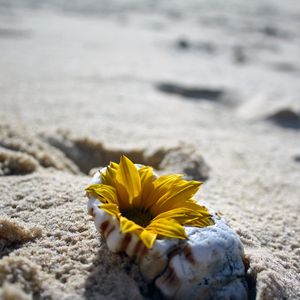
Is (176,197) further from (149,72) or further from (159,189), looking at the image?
(149,72)

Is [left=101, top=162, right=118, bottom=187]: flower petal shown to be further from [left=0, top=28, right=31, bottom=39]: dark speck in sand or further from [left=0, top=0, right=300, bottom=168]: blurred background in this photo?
[left=0, top=28, right=31, bottom=39]: dark speck in sand

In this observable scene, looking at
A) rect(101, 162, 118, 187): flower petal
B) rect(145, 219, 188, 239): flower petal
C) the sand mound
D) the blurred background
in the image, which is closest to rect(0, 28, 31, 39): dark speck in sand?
the blurred background

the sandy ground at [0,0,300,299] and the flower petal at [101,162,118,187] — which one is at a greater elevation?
the flower petal at [101,162,118,187]

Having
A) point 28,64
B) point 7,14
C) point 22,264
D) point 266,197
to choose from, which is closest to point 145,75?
point 28,64

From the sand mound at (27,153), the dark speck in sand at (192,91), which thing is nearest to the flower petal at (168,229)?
the sand mound at (27,153)

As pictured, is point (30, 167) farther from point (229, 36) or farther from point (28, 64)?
point (229, 36)

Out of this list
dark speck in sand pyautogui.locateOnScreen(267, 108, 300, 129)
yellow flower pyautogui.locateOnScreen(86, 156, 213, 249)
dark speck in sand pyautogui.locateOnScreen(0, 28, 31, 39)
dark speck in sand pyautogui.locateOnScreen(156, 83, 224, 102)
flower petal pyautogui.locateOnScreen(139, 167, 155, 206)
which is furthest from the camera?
dark speck in sand pyautogui.locateOnScreen(0, 28, 31, 39)

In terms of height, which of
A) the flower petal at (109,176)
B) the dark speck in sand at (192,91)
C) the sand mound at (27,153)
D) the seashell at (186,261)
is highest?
the flower petal at (109,176)

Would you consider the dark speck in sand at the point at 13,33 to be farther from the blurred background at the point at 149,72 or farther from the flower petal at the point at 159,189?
the flower petal at the point at 159,189
